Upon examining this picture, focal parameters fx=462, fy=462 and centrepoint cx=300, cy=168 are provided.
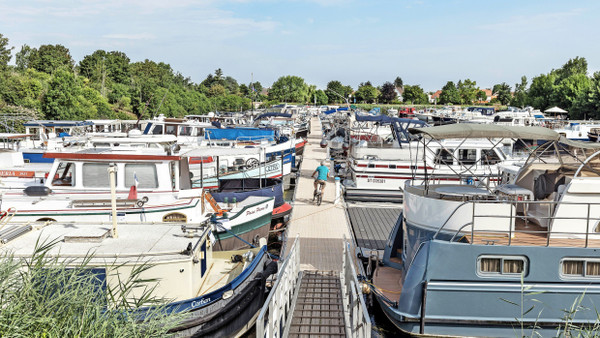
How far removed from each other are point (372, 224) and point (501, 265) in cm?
865

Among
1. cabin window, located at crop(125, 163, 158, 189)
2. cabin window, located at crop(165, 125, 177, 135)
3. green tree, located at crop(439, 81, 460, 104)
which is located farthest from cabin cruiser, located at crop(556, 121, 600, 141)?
green tree, located at crop(439, 81, 460, 104)

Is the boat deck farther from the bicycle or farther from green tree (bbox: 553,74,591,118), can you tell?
green tree (bbox: 553,74,591,118)

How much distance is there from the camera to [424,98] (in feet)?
399

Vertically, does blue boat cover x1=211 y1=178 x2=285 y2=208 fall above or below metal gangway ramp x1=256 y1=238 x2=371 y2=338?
above

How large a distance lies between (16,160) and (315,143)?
1016 inches

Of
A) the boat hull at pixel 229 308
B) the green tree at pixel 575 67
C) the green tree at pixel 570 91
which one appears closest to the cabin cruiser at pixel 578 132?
the green tree at pixel 570 91

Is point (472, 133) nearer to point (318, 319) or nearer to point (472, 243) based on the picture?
point (472, 243)

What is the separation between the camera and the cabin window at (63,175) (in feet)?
41.4

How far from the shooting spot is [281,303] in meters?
7.99

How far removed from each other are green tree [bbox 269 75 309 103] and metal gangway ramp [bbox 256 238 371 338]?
4325 inches

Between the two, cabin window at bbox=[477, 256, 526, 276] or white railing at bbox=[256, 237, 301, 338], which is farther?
cabin window at bbox=[477, 256, 526, 276]

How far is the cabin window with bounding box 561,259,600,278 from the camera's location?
7711 mm

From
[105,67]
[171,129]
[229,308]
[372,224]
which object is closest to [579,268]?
[229,308]

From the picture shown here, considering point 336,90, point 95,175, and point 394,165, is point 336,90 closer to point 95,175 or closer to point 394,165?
point 394,165
